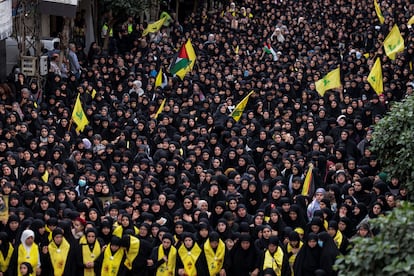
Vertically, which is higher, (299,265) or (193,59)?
(193,59)

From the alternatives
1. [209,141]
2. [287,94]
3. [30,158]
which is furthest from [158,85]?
[30,158]

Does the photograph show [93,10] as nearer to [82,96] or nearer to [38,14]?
[38,14]

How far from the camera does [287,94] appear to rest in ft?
69.0

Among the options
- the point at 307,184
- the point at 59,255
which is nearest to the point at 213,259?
the point at 59,255

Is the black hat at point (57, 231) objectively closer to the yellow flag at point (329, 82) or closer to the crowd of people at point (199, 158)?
the crowd of people at point (199, 158)

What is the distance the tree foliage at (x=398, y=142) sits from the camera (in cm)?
1473

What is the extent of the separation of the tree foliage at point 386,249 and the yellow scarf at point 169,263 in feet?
14.5

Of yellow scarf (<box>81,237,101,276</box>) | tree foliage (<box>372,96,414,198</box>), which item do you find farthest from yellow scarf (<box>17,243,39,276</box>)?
tree foliage (<box>372,96,414,198</box>)

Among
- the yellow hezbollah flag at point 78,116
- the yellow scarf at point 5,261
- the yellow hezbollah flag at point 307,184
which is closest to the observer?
the yellow scarf at point 5,261

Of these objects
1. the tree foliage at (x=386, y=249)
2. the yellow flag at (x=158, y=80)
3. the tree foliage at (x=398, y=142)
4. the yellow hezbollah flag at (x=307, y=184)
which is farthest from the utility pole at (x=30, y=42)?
the tree foliage at (x=386, y=249)

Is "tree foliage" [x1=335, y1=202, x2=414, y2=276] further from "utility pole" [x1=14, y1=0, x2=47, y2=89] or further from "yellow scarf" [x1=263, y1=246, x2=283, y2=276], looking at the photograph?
"utility pole" [x1=14, y1=0, x2=47, y2=89]

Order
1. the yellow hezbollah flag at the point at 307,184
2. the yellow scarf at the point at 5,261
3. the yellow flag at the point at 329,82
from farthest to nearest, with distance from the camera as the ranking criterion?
the yellow flag at the point at 329,82, the yellow hezbollah flag at the point at 307,184, the yellow scarf at the point at 5,261

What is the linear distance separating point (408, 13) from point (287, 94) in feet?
28.3

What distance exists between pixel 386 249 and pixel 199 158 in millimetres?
8707
